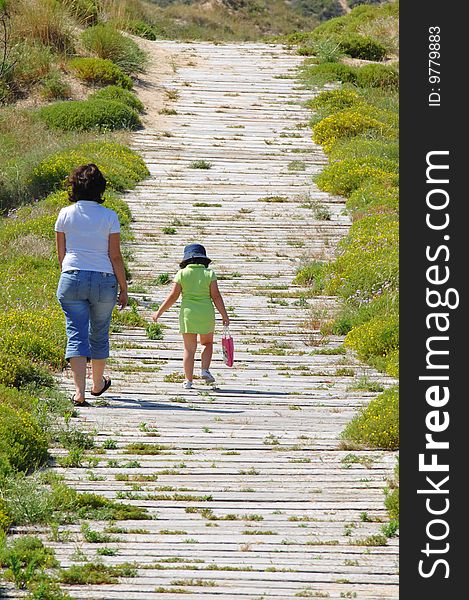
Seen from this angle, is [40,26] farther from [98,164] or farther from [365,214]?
[365,214]

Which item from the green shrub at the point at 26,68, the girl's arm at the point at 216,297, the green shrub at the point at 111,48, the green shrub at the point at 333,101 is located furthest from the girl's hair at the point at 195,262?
the green shrub at the point at 111,48

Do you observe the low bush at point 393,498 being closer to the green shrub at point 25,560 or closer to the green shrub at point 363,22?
the green shrub at point 25,560

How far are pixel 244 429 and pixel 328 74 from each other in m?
19.5

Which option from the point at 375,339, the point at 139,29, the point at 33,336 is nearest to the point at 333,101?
the point at 139,29

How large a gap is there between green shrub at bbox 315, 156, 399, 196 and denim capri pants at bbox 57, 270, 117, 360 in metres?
9.98

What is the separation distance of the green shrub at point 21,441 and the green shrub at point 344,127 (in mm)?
15142

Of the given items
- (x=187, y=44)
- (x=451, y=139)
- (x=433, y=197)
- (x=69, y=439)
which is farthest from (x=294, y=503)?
(x=187, y=44)

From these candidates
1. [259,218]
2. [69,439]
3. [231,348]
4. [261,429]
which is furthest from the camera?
[259,218]

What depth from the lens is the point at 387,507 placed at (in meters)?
8.05

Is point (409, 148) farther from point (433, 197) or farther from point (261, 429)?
point (261, 429)

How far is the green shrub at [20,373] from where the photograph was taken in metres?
10.4

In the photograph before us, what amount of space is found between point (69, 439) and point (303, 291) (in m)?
6.56

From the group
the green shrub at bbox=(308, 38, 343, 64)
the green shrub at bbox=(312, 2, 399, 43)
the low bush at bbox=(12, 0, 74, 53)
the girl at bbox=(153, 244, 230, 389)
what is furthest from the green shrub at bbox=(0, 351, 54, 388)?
the green shrub at bbox=(312, 2, 399, 43)

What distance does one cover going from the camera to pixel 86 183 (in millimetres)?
10164
